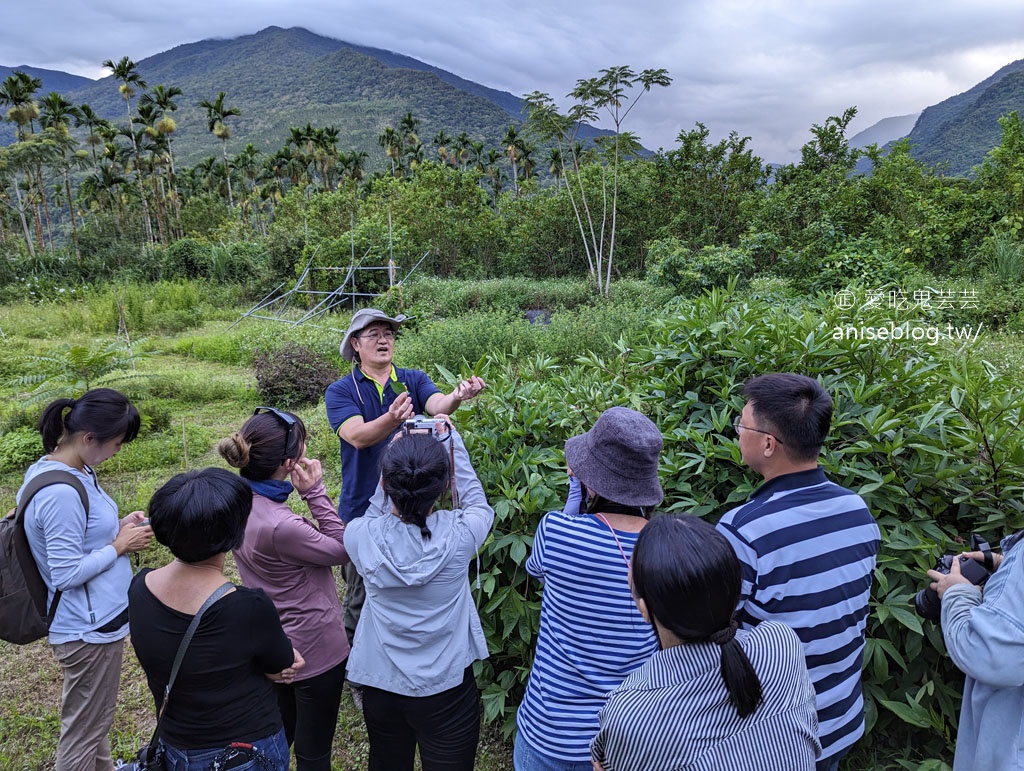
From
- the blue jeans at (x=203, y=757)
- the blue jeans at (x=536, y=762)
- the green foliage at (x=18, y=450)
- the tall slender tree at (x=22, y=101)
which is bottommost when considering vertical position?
the green foliage at (x=18, y=450)

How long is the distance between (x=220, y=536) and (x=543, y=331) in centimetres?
909

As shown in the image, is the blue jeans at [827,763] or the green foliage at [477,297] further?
the green foliage at [477,297]

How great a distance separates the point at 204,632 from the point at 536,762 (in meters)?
0.96

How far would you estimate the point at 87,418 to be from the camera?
2.23m

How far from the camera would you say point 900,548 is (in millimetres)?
1925

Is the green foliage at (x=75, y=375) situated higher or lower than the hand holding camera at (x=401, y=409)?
lower

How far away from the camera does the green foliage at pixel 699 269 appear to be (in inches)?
500

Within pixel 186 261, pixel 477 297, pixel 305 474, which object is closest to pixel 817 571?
pixel 305 474

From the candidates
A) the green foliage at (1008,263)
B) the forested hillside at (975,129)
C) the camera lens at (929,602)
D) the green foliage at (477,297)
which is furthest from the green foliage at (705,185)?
the forested hillside at (975,129)

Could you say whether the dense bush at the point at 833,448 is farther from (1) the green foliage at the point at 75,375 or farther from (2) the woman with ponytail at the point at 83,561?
(1) the green foliage at the point at 75,375

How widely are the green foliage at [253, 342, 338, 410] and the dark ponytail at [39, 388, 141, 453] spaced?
662cm

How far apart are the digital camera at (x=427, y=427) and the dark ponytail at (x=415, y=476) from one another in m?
0.10

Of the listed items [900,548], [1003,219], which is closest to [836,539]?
[900,548]

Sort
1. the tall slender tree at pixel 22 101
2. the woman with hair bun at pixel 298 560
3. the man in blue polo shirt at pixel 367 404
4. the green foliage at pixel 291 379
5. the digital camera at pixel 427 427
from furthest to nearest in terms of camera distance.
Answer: the tall slender tree at pixel 22 101, the green foliage at pixel 291 379, the man in blue polo shirt at pixel 367 404, the woman with hair bun at pixel 298 560, the digital camera at pixel 427 427
